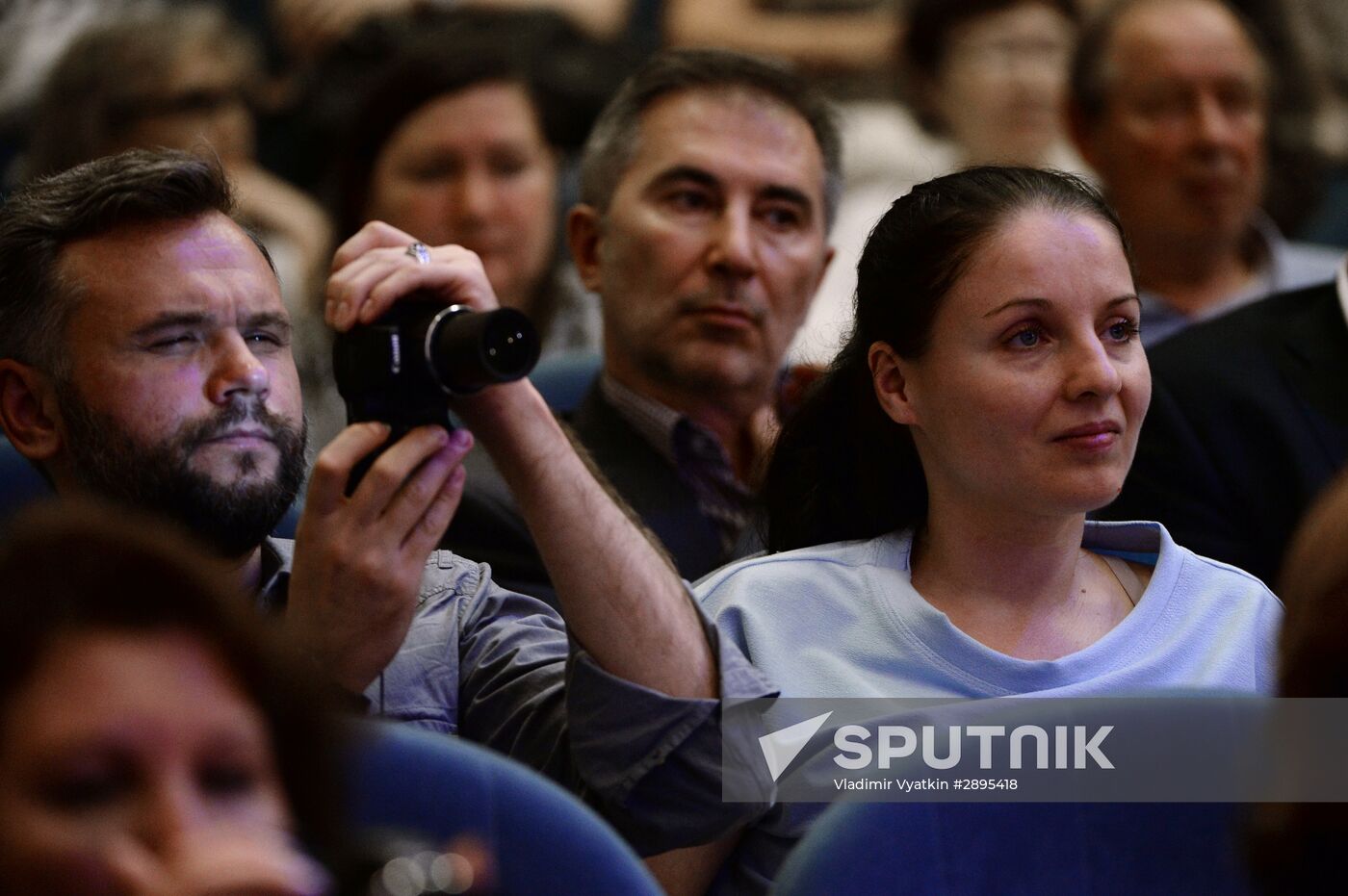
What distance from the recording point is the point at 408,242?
1.36 metres

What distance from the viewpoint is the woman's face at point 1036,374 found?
1485 millimetres

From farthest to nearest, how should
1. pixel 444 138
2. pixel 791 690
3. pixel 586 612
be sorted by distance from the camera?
1. pixel 444 138
2. pixel 791 690
3. pixel 586 612

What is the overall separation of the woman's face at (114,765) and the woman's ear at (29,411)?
79 cm

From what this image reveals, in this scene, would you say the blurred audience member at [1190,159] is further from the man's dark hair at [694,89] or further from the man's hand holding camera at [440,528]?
the man's hand holding camera at [440,528]

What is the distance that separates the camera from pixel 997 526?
60.8 inches

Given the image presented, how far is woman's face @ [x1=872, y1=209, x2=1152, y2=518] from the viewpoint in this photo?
149 cm

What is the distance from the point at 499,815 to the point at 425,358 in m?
0.37

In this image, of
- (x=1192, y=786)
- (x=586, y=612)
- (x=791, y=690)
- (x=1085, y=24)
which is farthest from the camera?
(x=1085, y=24)

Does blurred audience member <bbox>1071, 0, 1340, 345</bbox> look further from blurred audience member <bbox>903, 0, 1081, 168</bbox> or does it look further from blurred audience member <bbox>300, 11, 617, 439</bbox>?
blurred audience member <bbox>300, 11, 617, 439</bbox>

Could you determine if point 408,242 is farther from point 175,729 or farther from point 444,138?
point 444,138

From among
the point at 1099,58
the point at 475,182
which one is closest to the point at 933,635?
the point at 475,182

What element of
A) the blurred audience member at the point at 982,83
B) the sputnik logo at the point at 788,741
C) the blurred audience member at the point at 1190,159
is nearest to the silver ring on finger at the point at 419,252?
the sputnik logo at the point at 788,741

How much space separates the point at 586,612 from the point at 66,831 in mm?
636

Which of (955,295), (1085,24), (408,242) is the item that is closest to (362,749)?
(408,242)
